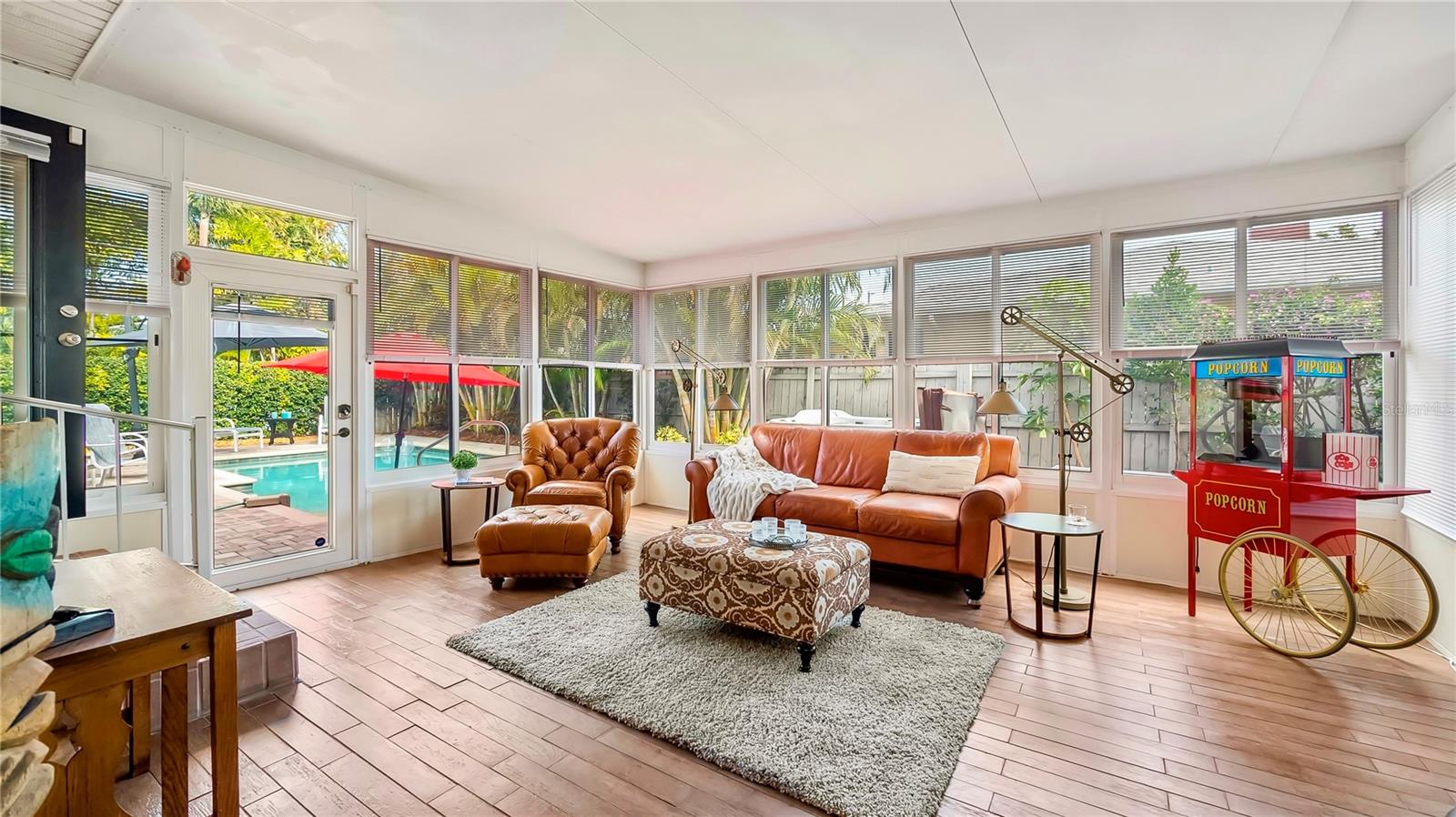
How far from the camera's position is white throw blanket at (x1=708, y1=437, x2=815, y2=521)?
4332 millimetres

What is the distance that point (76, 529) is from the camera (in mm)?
2984

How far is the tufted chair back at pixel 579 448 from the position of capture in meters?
4.88

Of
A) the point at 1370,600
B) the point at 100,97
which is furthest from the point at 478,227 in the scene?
the point at 1370,600

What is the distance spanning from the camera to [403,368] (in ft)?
14.8

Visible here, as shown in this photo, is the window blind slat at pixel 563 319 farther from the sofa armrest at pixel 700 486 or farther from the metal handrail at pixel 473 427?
the sofa armrest at pixel 700 486

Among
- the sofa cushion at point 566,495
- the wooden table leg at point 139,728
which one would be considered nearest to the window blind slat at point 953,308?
the sofa cushion at point 566,495

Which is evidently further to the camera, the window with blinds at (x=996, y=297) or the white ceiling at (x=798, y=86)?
the window with blinds at (x=996, y=297)

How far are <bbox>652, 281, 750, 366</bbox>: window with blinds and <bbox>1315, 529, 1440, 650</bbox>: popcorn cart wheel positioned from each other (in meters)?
4.36

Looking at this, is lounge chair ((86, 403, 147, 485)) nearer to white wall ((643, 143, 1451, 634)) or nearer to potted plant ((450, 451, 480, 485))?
potted plant ((450, 451, 480, 485))

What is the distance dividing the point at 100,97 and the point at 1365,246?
696cm

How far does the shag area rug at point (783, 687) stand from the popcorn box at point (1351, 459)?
2008 millimetres

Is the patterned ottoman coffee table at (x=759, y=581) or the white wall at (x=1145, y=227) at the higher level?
the white wall at (x=1145, y=227)

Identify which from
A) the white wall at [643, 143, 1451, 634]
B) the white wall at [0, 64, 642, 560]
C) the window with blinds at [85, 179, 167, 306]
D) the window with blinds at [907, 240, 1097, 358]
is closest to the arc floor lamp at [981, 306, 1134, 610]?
the window with blinds at [907, 240, 1097, 358]

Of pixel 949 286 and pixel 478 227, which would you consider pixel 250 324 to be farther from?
pixel 949 286
